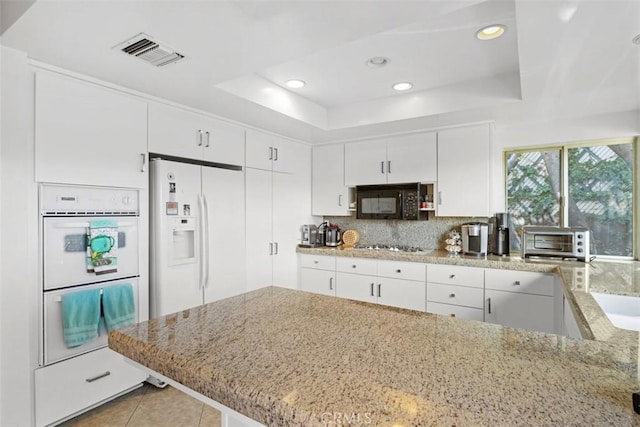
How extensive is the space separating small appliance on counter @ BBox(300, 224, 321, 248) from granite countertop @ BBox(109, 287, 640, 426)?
2811mm

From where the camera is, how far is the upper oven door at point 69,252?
201cm

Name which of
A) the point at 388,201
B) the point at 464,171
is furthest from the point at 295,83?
the point at 464,171

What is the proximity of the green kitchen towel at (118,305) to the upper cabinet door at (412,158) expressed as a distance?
8.82ft

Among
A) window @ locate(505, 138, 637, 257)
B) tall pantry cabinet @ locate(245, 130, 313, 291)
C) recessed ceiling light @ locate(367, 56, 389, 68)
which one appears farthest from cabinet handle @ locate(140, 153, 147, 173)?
window @ locate(505, 138, 637, 257)

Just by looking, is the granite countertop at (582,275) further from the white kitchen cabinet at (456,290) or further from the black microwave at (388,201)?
the black microwave at (388,201)

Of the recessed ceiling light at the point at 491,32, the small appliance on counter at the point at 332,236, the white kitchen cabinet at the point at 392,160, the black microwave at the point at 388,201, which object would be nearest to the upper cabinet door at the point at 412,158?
the white kitchen cabinet at the point at 392,160

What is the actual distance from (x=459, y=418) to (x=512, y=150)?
344 centimetres

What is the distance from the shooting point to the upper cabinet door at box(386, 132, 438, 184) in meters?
3.51

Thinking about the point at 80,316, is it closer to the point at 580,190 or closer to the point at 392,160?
the point at 392,160

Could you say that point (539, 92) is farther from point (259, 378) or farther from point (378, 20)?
point (259, 378)

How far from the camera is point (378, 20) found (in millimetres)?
1538

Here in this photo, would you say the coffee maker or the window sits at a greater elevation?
the window

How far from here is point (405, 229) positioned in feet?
13.0

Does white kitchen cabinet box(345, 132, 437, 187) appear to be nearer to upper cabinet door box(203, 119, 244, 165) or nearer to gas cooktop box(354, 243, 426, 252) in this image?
gas cooktop box(354, 243, 426, 252)
